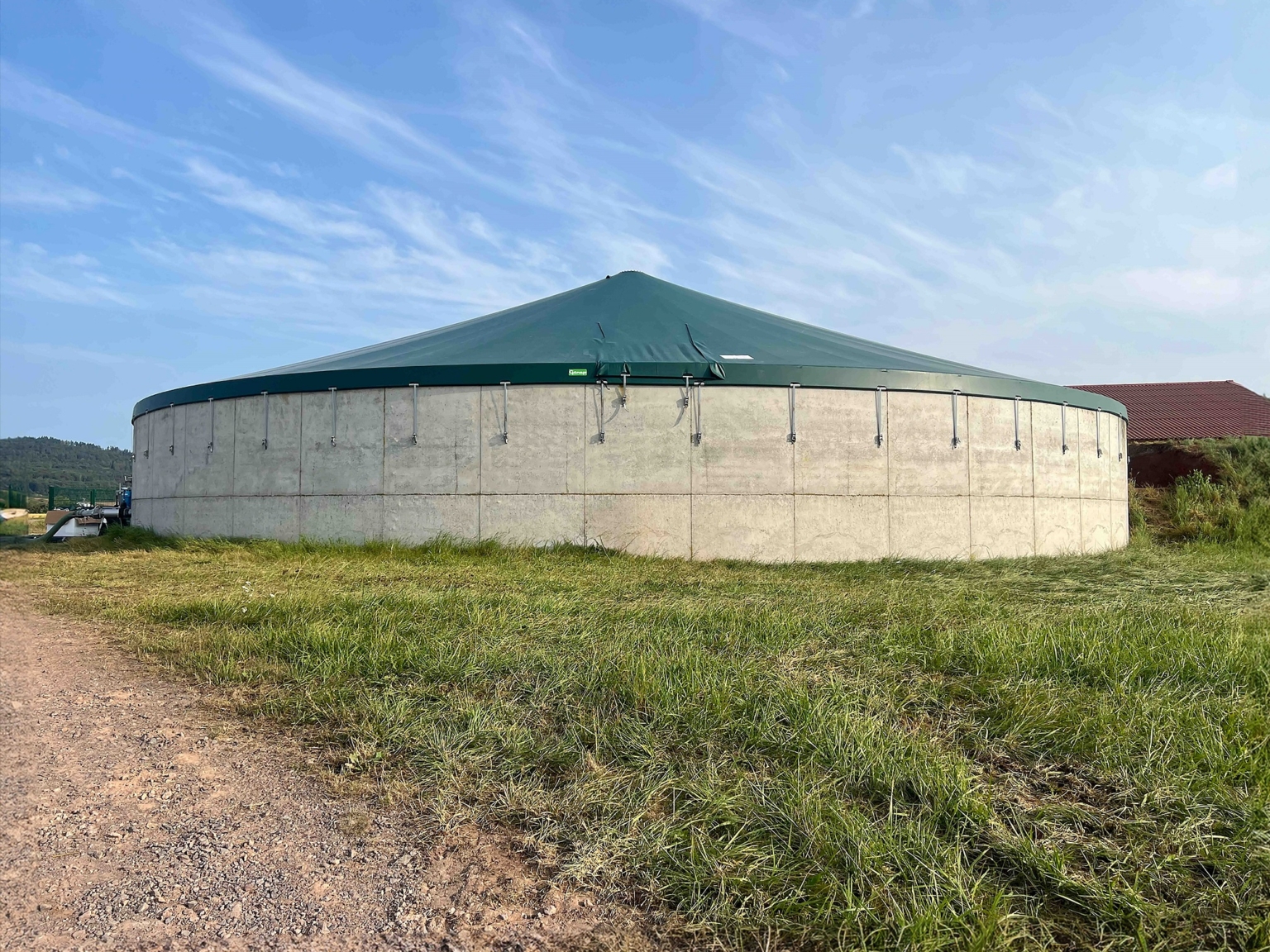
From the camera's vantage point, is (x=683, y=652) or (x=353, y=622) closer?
(x=683, y=652)

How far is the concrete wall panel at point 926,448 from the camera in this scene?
11.7 m

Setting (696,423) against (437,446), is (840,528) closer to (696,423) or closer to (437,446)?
(696,423)

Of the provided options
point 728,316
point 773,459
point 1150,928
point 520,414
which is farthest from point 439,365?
point 1150,928

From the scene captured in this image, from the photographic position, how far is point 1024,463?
1262 centimetres

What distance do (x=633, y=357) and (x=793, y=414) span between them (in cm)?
218

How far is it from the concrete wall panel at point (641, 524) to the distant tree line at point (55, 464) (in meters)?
86.2

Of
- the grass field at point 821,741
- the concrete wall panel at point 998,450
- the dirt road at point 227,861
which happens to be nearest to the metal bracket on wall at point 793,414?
the concrete wall panel at point 998,450

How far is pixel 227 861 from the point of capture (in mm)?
2859

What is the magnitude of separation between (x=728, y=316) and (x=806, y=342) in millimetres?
1517

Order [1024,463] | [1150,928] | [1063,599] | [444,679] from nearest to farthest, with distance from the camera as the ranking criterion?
[1150,928] < [444,679] < [1063,599] < [1024,463]

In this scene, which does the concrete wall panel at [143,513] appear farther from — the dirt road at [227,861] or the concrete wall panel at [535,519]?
the dirt road at [227,861]

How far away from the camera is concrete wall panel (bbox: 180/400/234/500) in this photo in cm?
1251

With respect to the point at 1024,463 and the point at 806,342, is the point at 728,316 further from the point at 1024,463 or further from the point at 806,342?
the point at 1024,463

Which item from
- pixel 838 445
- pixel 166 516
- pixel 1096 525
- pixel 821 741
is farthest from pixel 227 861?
pixel 1096 525
